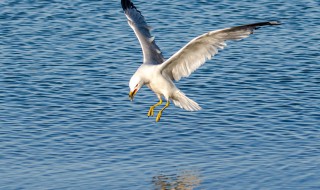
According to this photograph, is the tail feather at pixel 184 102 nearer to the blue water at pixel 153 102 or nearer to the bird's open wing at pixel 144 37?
the bird's open wing at pixel 144 37

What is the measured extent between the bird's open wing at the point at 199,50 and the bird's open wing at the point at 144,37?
2.68 ft

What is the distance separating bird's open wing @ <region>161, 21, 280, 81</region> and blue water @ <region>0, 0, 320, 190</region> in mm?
2310

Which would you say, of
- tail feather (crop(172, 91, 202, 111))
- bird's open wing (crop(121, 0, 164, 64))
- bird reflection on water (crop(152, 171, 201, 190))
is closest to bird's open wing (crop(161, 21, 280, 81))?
tail feather (crop(172, 91, 202, 111))

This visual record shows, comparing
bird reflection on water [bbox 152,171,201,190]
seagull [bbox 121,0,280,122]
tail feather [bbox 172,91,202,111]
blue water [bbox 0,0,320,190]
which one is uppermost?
seagull [bbox 121,0,280,122]

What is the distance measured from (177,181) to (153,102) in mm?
4803

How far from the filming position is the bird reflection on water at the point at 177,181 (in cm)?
1794

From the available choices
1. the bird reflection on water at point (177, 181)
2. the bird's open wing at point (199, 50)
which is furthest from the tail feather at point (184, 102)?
the bird reflection on water at point (177, 181)

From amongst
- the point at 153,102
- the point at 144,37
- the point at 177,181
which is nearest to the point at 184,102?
the point at 177,181

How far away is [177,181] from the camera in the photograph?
18156 millimetres

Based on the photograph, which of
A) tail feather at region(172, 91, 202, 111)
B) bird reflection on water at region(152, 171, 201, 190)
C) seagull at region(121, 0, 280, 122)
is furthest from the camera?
bird reflection on water at region(152, 171, 201, 190)

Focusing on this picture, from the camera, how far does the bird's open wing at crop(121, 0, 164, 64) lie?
18.4 meters

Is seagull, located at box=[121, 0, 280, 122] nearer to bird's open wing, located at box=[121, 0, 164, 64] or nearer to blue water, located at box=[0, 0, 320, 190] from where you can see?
bird's open wing, located at box=[121, 0, 164, 64]

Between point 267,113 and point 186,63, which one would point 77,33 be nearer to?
point 267,113

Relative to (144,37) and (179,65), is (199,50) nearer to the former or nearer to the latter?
(179,65)
